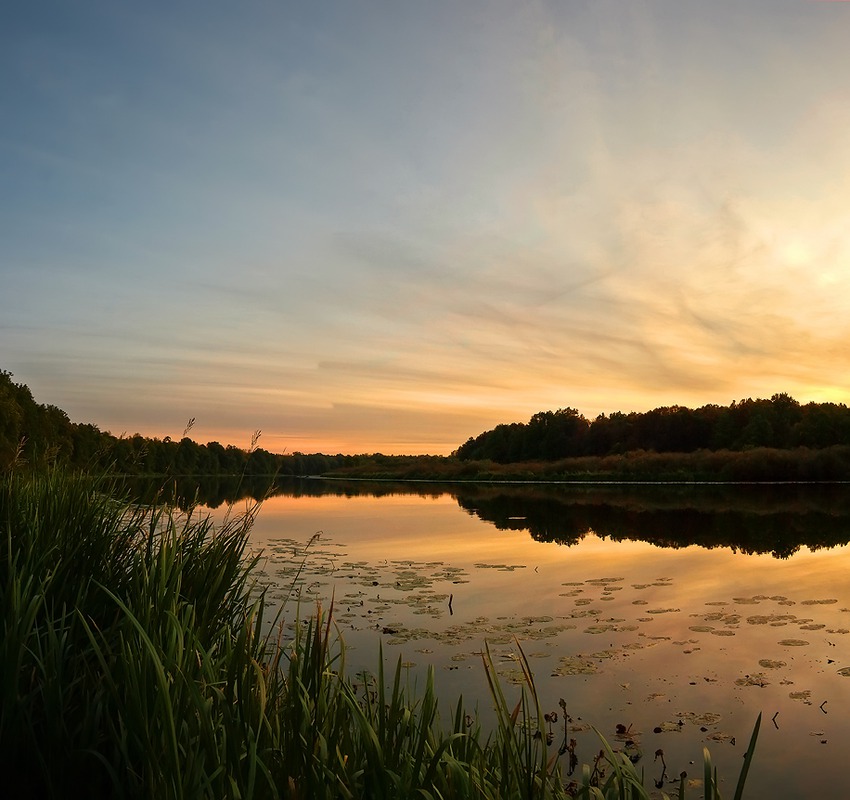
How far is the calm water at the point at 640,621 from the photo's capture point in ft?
18.5

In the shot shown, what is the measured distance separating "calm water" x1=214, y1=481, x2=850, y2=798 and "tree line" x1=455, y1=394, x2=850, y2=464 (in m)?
38.2

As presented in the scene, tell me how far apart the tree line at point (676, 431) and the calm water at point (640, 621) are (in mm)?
38215

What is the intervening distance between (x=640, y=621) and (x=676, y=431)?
64.5 metres

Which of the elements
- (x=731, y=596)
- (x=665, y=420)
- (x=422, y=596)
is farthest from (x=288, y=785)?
(x=665, y=420)

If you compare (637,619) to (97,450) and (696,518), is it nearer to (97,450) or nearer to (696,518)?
(97,450)

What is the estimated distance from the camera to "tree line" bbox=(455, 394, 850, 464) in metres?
56.2

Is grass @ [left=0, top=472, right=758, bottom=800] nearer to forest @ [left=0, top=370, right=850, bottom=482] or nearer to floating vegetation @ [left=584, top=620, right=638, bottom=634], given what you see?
floating vegetation @ [left=584, top=620, right=638, bottom=634]

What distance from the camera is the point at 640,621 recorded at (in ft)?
31.6

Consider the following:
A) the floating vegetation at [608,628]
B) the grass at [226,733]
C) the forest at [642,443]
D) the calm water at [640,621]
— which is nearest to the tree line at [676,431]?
the forest at [642,443]

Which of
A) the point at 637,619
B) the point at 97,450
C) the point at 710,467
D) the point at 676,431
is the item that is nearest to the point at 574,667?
the point at 637,619

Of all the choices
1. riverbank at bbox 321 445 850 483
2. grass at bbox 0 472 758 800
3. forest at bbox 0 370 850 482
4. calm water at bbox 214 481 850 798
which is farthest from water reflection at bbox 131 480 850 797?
riverbank at bbox 321 445 850 483

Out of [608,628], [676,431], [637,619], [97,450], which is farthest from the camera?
[676,431]

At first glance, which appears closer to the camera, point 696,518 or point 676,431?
point 696,518

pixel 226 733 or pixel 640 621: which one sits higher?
pixel 226 733
